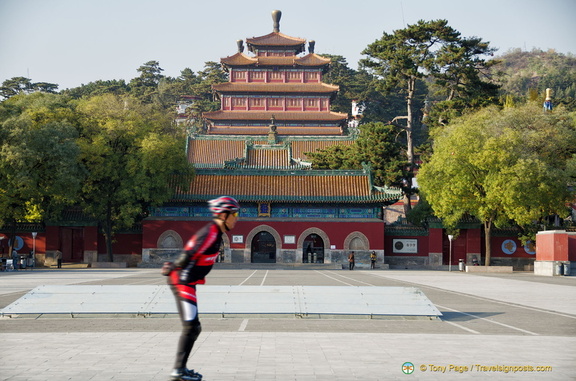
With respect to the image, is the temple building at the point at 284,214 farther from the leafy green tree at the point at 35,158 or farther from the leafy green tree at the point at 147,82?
the leafy green tree at the point at 147,82

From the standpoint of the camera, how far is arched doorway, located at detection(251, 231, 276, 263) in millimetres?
49656

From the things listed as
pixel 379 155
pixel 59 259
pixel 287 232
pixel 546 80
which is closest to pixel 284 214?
pixel 287 232

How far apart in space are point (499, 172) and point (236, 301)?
2932 cm

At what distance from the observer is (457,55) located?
54.6m

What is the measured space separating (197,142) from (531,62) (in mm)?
153569

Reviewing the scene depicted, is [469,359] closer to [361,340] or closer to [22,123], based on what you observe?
[361,340]

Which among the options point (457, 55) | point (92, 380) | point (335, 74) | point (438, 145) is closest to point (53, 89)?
point (335, 74)

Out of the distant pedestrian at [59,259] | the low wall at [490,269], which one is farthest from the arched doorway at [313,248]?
the distant pedestrian at [59,259]

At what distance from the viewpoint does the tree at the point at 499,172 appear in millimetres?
40594

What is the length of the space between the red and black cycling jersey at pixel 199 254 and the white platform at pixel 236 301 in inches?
281

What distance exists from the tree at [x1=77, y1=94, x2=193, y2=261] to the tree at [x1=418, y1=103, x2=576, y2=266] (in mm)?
16049

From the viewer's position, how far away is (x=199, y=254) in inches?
289

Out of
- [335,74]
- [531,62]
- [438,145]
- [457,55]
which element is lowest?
[438,145]

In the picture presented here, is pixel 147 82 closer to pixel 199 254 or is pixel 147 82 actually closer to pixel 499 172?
pixel 499 172
